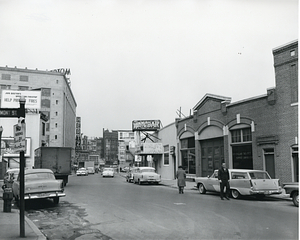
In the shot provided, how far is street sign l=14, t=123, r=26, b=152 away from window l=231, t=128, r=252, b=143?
17.0 m

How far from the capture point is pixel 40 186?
43.0ft

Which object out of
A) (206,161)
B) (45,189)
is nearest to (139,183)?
(206,161)

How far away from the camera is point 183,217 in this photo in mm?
10141

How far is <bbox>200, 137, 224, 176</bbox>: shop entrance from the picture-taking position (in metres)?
25.8

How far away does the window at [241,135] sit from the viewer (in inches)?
877

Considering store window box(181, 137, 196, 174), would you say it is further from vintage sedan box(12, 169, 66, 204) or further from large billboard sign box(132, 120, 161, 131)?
vintage sedan box(12, 169, 66, 204)

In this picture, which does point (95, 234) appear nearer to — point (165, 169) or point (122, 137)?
Result: point (165, 169)

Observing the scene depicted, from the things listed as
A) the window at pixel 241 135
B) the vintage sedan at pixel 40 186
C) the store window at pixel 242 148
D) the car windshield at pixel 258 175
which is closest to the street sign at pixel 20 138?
the vintage sedan at pixel 40 186

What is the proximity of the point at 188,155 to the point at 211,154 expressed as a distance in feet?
14.8

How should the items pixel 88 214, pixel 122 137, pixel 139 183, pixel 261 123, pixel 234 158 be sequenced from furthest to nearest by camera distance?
pixel 122 137
pixel 139 183
pixel 234 158
pixel 261 123
pixel 88 214

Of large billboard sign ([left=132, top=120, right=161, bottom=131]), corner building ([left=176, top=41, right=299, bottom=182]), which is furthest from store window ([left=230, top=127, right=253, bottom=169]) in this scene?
large billboard sign ([left=132, top=120, right=161, bottom=131])

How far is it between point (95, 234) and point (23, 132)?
9.80 ft

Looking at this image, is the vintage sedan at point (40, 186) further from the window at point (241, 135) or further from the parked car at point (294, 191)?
the window at point (241, 135)

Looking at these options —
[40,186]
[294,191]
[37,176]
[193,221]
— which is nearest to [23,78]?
[37,176]
